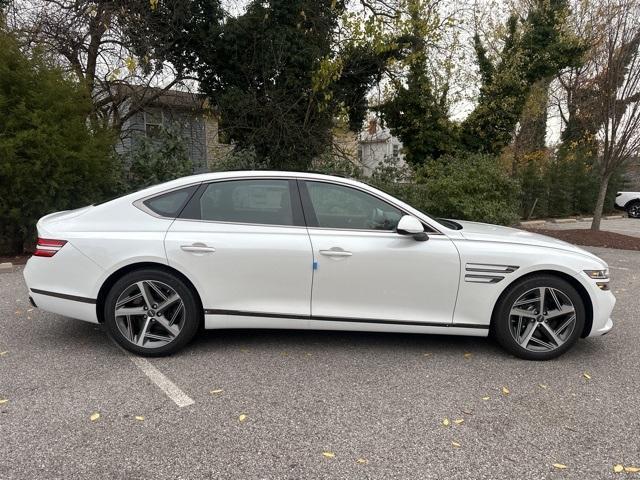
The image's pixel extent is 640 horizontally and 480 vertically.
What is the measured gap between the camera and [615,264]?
8.44 m

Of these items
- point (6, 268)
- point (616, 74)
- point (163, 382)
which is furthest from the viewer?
point (616, 74)

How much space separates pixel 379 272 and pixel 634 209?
22803 mm

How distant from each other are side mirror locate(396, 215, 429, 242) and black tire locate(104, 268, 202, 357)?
1.76 m

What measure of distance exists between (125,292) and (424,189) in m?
7.43

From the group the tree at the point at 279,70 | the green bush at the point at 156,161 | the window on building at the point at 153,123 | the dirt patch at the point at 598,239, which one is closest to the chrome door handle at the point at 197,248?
the green bush at the point at 156,161

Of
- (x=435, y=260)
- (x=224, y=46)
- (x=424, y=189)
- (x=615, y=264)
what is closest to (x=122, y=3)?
(x=224, y=46)

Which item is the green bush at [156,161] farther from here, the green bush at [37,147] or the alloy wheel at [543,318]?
the alloy wheel at [543,318]

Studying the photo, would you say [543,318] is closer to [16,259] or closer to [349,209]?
[349,209]

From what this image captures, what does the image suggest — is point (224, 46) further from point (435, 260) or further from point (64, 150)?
point (435, 260)

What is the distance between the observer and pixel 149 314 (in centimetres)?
362

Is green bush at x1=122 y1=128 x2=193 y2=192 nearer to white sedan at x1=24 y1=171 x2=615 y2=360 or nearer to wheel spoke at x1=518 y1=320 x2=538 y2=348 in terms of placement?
white sedan at x1=24 y1=171 x2=615 y2=360

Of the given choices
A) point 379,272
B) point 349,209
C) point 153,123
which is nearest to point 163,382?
point 379,272

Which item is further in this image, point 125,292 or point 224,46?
point 224,46

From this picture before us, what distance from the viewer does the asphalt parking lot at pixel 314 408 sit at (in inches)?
94.3
